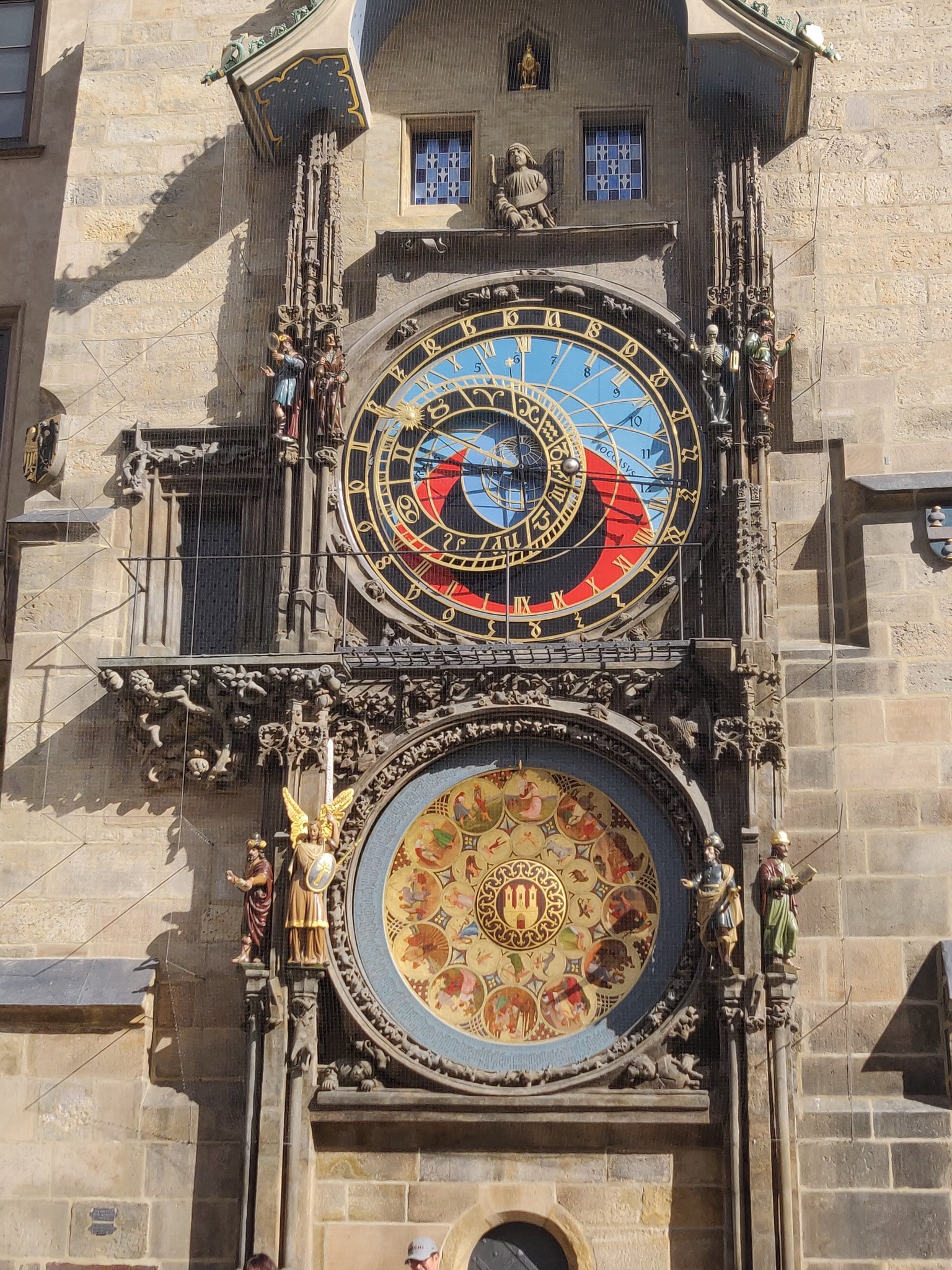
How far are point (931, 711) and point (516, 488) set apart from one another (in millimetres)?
2889

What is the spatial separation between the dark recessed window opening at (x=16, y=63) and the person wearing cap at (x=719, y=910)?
26.1ft

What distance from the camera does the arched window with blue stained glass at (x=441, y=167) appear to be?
42.5 feet

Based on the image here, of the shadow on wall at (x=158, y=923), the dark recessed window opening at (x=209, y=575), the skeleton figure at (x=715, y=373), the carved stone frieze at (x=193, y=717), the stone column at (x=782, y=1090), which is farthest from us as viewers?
the dark recessed window opening at (x=209, y=575)

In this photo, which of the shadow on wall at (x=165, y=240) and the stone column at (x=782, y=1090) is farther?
the shadow on wall at (x=165, y=240)

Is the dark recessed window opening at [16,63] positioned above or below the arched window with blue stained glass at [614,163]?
above

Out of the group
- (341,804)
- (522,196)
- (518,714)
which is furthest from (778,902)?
(522,196)

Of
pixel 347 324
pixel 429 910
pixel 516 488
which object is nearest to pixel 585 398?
pixel 516 488

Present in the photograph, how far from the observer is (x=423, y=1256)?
8367mm

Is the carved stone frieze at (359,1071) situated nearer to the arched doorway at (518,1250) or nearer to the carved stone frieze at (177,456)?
the arched doorway at (518,1250)

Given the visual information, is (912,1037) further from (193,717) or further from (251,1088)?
(193,717)

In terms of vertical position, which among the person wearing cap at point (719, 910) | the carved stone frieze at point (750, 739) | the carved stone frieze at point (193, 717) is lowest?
the person wearing cap at point (719, 910)

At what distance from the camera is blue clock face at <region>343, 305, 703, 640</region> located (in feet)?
38.6

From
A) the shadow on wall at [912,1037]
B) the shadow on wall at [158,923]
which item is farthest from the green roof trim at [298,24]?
the shadow on wall at [912,1037]

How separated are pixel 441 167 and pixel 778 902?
566 centimetres
